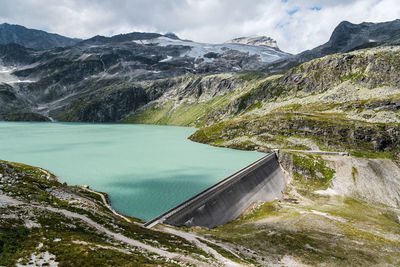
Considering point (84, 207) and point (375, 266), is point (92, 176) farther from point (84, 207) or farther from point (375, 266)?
point (375, 266)

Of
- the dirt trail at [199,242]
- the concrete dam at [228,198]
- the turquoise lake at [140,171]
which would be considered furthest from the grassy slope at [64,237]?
the turquoise lake at [140,171]

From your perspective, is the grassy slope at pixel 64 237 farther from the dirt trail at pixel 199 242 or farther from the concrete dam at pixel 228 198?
the concrete dam at pixel 228 198

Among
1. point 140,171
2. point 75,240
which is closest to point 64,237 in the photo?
point 75,240

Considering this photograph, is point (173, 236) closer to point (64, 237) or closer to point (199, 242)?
point (199, 242)

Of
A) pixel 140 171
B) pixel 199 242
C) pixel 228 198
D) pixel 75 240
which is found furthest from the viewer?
pixel 140 171

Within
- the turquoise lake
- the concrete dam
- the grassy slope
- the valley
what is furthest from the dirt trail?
the turquoise lake

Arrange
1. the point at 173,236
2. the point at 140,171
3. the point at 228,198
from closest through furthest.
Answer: the point at 173,236 < the point at 228,198 < the point at 140,171

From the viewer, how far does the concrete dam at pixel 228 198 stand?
3334 centimetres

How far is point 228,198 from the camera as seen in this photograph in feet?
142

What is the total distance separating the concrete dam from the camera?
3334 centimetres

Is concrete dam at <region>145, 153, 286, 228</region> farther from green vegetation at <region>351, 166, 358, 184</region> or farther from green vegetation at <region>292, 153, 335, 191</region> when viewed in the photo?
green vegetation at <region>351, 166, 358, 184</region>

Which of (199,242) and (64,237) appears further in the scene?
(199,242)

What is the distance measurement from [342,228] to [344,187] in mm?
29396

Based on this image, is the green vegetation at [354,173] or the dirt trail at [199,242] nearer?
the dirt trail at [199,242]
